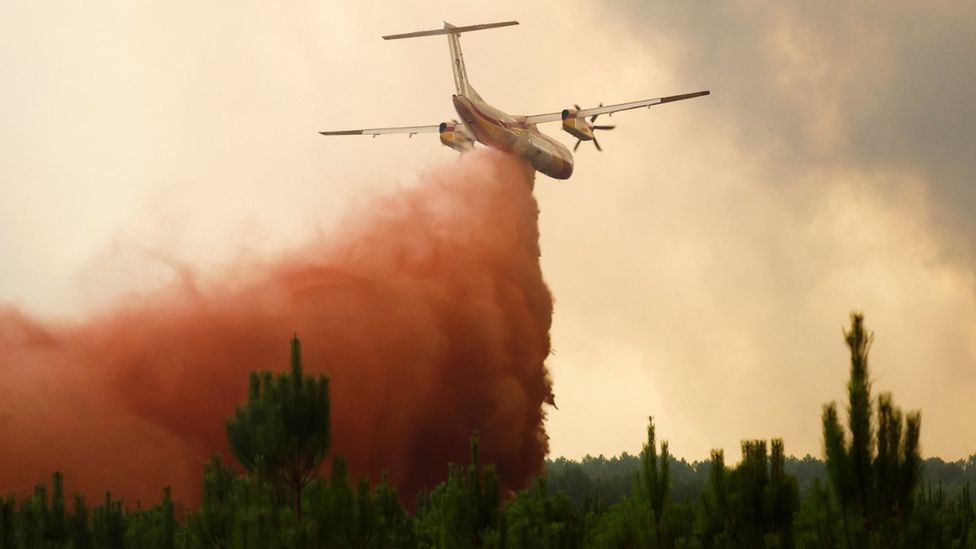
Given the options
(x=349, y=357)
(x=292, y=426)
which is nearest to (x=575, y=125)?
(x=349, y=357)

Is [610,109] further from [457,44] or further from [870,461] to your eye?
[870,461]

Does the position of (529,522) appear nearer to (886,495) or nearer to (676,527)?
(676,527)

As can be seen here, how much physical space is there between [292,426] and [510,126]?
124 feet

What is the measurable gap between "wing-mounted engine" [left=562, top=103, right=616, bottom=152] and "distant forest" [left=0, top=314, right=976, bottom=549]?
2784cm

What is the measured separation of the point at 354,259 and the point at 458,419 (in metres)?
8.04

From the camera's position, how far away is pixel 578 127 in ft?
202

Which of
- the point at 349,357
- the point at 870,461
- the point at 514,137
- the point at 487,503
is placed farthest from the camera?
the point at 514,137

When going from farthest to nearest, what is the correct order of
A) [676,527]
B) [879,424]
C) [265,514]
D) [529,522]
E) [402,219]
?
[402,219] → [529,522] → [676,527] → [265,514] → [879,424]

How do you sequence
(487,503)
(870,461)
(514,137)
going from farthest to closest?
(514,137), (487,503), (870,461)

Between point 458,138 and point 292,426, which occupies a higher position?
point 458,138

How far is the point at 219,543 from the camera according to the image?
2659 cm

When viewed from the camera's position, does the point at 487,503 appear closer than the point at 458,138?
Yes

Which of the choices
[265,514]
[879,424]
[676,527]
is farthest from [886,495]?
[676,527]

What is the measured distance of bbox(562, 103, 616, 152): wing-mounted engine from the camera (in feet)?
201
